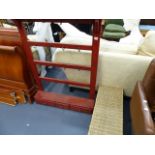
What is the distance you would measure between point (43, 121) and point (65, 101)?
1.12ft

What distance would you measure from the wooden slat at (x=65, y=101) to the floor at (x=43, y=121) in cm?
6

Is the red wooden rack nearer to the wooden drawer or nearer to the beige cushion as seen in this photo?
the wooden drawer

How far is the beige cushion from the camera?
5.01 ft

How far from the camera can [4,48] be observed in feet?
5.44

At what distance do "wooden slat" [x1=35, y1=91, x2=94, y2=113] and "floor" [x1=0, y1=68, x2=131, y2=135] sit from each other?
0.20ft

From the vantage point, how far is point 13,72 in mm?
1869

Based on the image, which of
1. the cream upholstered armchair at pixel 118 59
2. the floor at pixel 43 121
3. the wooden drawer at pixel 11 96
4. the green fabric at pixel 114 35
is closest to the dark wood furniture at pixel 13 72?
the wooden drawer at pixel 11 96

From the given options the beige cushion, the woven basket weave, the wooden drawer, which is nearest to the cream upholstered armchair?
the beige cushion

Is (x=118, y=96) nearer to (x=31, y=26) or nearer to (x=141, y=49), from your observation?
(x=141, y=49)

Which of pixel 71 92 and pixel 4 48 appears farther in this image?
pixel 71 92

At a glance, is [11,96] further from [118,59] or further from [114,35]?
[114,35]
